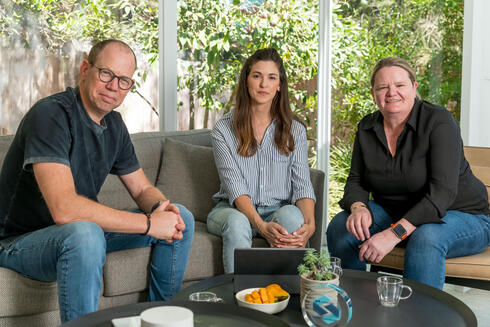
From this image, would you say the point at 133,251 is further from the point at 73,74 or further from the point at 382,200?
the point at 73,74

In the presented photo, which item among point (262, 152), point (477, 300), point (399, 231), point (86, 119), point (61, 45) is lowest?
point (477, 300)

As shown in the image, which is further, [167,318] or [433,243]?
[433,243]

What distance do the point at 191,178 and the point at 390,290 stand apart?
1.62m

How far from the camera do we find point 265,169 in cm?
287

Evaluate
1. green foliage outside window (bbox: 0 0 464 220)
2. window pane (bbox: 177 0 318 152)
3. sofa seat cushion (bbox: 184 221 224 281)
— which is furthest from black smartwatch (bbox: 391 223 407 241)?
window pane (bbox: 177 0 318 152)

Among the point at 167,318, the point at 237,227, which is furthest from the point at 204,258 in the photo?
the point at 167,318

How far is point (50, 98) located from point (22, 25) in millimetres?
1327

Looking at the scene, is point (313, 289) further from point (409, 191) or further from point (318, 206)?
point (318, 206)

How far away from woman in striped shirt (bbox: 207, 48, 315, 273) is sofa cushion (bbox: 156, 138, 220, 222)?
0.58 feet

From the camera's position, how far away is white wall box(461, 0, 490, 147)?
3.72 m

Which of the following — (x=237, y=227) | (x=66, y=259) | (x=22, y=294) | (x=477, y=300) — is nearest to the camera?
(x=66, y=259)

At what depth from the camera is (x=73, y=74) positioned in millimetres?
3453

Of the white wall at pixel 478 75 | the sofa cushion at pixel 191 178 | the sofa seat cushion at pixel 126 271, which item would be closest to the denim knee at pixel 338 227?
the sofa cushion at pixel 191 178

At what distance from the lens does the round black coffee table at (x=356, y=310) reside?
1.43 meters
